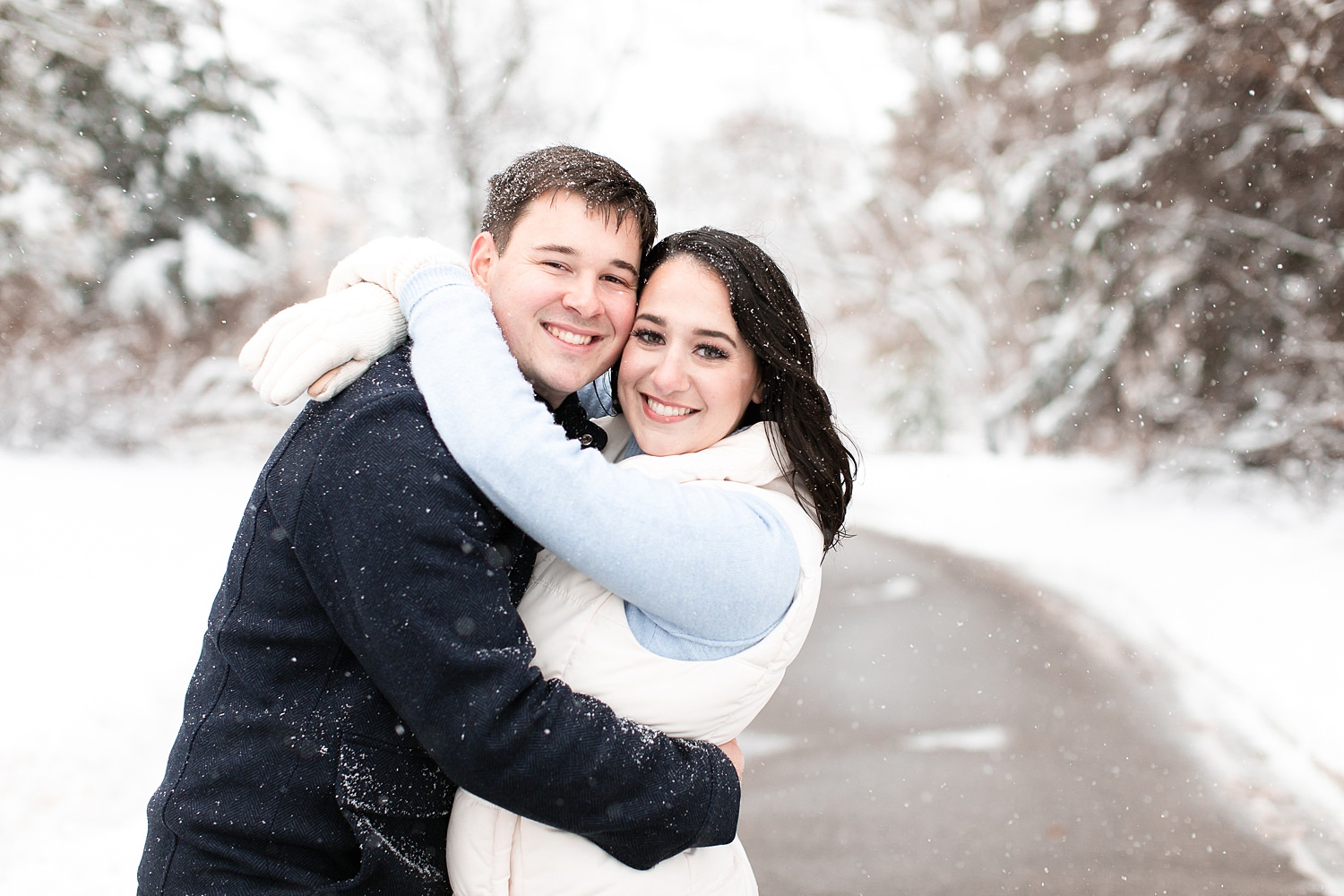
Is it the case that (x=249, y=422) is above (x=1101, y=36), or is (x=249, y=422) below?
below

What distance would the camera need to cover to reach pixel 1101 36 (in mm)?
17219

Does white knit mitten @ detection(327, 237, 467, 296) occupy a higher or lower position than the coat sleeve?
higher

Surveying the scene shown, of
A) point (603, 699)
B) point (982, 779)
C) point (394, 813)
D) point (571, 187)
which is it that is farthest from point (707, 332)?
point (982, 779)

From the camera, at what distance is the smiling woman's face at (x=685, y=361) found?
2250 mm

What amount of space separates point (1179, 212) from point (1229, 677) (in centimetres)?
701

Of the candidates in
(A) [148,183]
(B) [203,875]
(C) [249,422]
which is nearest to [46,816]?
(B) [203,875]

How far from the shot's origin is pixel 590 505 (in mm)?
1657

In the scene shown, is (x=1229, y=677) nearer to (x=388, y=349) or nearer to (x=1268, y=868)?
(x=1268, y=868)

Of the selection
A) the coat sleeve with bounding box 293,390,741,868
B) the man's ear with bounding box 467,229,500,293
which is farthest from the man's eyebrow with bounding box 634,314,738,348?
the coat sleeve with bounding box 293,390,741,868

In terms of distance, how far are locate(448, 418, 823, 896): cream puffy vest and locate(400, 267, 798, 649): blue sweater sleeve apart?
62 mm

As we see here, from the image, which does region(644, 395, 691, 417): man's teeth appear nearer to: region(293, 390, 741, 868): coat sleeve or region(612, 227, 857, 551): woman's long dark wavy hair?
region(612, 227, 857, 551): woman's long dark wavy hair

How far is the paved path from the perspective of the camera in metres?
3.96

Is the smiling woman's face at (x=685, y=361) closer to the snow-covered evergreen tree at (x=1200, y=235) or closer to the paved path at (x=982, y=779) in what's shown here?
the paved path at (x=982, y=779)

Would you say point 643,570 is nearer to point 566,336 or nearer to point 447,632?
point 447,632
